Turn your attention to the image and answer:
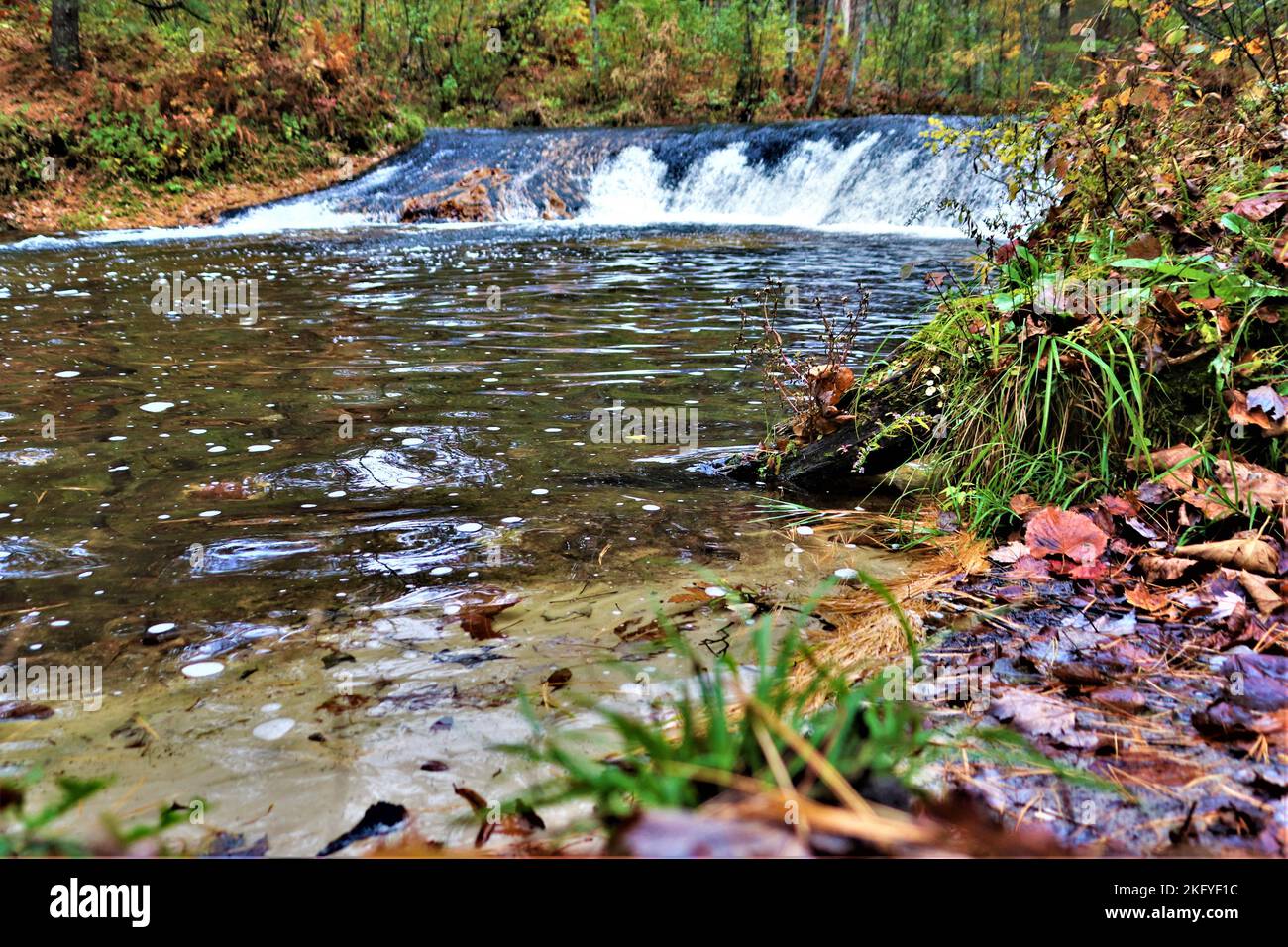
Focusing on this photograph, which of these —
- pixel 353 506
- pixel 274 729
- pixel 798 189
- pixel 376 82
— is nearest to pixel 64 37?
pixel 376 82

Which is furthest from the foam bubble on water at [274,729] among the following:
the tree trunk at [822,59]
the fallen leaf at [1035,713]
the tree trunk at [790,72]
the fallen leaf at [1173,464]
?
the tree trunk at [790,72]

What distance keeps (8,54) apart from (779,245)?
19.2 m

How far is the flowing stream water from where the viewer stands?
1.89 m

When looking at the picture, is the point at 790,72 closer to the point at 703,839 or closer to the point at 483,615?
the point at 483,615

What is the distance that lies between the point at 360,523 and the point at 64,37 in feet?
74.0

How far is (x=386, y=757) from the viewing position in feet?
5.82

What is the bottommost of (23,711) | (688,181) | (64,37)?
(23,711)

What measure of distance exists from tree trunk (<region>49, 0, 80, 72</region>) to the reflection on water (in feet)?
48.1

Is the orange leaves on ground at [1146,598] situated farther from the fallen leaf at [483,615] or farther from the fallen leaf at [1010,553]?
the fallen leaf at [483,615]

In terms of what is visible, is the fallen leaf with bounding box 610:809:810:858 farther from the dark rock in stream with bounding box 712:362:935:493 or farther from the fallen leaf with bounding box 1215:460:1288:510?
the dark rock in stream with bounding box 712:362:935:493

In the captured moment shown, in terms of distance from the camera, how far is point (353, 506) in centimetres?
363

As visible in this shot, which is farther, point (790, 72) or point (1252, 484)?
point (790, 72)

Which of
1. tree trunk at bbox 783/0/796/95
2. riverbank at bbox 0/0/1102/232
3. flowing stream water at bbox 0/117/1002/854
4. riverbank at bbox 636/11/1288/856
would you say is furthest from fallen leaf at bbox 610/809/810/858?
tree trunk at bbox 783/0/796/95

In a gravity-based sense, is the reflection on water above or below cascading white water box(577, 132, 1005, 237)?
below
